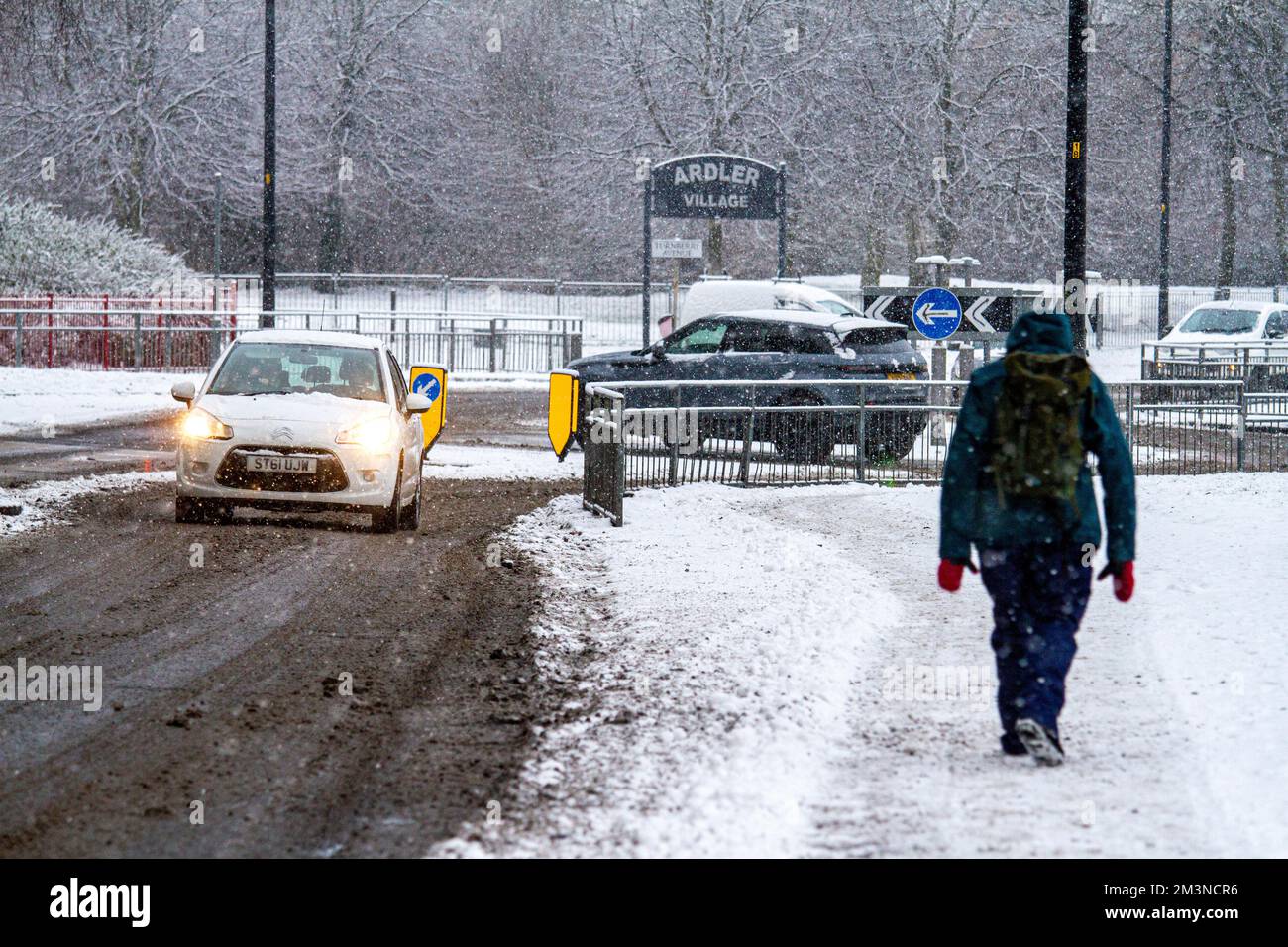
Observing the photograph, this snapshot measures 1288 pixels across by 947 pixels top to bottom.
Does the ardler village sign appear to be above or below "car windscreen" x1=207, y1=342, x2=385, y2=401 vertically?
above

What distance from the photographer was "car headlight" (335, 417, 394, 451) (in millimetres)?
13414

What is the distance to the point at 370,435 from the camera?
13.5 metres

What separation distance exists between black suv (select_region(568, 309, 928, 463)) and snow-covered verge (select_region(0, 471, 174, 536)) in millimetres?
4318

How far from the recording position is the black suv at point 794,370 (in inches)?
711

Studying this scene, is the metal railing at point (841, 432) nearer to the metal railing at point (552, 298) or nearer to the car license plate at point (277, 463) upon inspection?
the car license plate at point (277, 463)

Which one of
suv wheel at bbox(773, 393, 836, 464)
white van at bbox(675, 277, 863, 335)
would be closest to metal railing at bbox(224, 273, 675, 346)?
white van at bbox(675, 277, 863, 335)

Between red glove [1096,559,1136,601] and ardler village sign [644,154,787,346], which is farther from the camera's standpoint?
ardler village sign [644,154,787,346]

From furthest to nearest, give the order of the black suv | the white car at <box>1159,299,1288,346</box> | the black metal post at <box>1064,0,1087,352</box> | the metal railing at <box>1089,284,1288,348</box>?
the metal railing at <box>1089,284,1288,348</box>, the white car at <box>1159,299,1288,346</box>, the black suv, the black metal post at <box>1064,0,1087,352</box>

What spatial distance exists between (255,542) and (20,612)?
3.24 meters

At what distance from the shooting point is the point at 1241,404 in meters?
19.8

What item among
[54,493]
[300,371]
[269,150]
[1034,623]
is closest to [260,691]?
[1034,623]

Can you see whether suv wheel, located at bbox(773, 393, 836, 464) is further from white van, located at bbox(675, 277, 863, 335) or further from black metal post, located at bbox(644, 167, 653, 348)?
black metal post, located at bbox(644, 167, 653, 348)

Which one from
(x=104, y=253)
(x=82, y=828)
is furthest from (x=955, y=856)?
(x=104, y=253)
